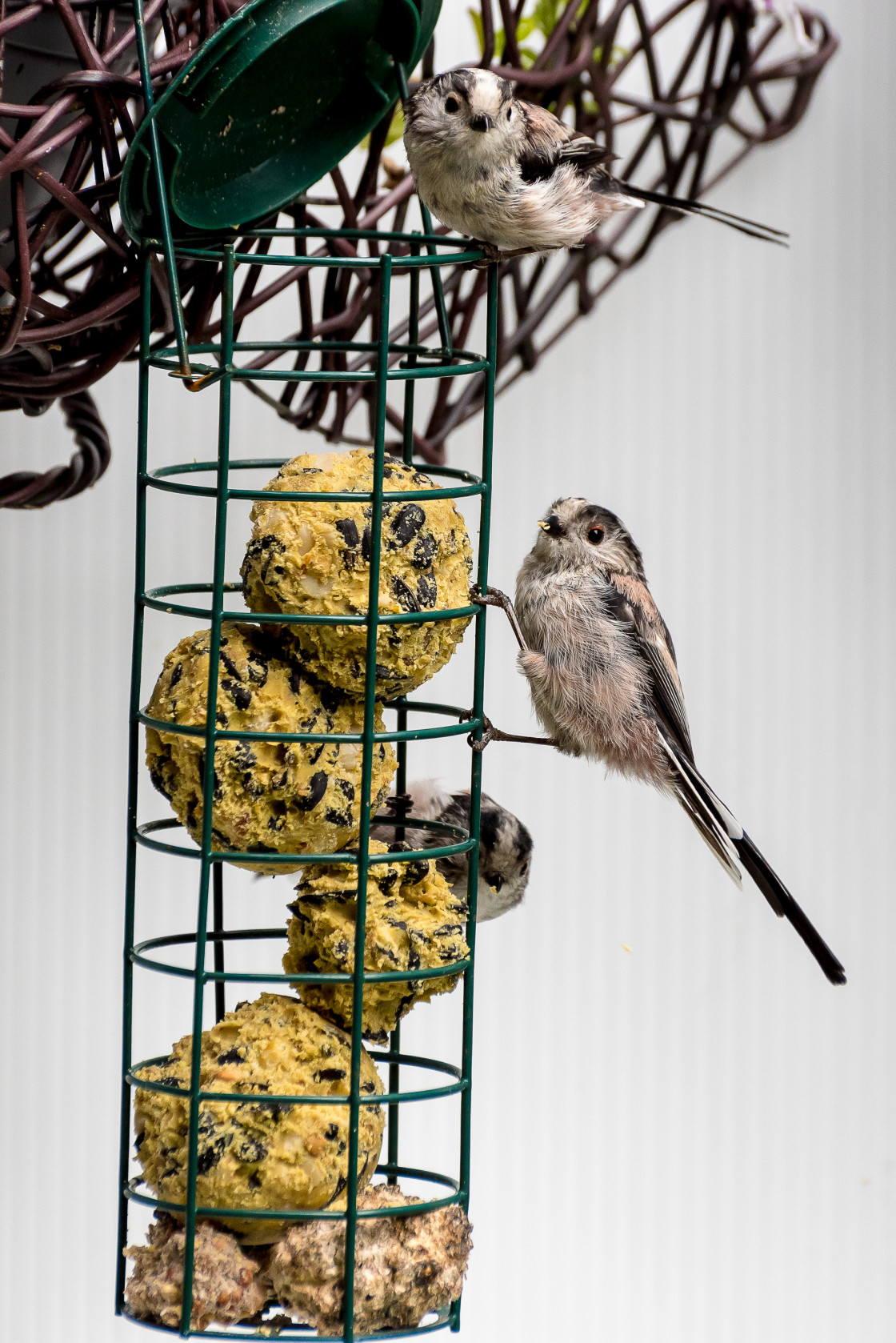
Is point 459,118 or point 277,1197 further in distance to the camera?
point 459,118

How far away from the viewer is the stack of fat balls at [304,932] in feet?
3.35

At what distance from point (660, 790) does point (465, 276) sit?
2.09 ft

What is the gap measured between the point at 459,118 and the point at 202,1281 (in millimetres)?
963

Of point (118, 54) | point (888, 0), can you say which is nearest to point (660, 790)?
point (118, 54)

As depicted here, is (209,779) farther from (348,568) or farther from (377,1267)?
(377,1267)

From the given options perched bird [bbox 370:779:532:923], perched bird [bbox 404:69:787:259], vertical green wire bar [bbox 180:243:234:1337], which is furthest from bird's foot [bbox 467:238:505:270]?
perched bird [bbox 370:779:532:923]

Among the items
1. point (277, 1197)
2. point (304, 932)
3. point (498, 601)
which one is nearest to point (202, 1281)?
point (277, 1197)

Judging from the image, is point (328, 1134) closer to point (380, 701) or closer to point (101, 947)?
point (380, 701)

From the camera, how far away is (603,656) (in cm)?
155

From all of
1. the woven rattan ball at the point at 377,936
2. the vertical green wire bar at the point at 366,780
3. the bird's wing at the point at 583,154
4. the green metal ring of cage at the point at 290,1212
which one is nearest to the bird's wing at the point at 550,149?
the bird's wing at the point at 583,154

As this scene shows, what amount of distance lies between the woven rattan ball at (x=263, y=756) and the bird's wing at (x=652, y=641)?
1.78 feet

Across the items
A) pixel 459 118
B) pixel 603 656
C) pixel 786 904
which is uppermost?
pixel 459 118

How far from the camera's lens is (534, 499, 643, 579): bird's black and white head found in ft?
5.02

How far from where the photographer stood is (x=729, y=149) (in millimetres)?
2143
